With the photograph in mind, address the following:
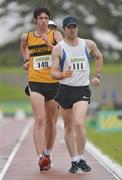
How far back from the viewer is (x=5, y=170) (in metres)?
12.9

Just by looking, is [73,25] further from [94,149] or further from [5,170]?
[94,149]

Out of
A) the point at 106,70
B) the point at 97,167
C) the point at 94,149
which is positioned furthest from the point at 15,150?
the point at 106,70

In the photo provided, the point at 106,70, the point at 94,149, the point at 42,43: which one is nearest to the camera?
the point at 42,43

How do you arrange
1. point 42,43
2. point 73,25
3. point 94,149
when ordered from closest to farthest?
point 73,25, point 42,43, point 94,149

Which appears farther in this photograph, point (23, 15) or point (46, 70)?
point (23, 15)

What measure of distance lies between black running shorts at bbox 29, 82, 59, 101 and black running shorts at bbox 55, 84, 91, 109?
0.37 metres

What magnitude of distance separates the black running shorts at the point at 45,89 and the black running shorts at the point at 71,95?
37 centimetres

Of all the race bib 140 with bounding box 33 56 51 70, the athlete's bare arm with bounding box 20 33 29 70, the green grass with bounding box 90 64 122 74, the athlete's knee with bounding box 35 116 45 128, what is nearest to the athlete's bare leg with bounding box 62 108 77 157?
the athlete's knee with bounding box 35 116 45 128

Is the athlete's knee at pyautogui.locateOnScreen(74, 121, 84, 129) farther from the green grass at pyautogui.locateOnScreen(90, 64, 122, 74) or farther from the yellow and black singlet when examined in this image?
the green grass at pyautogui.locateOnScreen(90, 64, 122, 74)

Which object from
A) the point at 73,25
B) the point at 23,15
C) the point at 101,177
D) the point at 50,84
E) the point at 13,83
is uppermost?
the point at 73,25

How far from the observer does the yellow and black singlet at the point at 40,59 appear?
12367mm

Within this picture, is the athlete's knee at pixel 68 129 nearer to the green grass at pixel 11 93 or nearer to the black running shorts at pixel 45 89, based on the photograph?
the black running shorts at pixel 45 89

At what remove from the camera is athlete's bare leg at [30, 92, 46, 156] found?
12164mm

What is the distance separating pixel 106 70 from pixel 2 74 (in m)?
9.96
